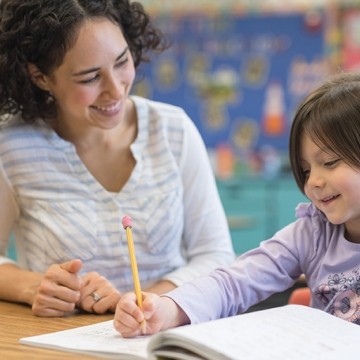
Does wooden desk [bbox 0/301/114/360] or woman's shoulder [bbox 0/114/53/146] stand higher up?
woman's shoulder [bbox 0/114/53/146]

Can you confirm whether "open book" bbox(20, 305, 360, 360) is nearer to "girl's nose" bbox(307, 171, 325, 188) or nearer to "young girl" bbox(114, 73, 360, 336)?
"young girl" bbox(114, 73, 360, 336)

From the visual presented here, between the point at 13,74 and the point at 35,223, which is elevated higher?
the point at 13,74

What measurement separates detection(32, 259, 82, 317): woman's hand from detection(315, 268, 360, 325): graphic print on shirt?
38 cm

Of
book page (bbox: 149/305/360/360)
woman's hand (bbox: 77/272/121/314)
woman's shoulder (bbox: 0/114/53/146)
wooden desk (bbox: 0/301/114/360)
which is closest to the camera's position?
book page (bbox: 149/305/360/360)

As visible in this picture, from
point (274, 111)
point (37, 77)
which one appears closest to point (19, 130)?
point (37, 77)

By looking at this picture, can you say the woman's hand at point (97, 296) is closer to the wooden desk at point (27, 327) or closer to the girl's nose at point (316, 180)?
the wooden desk at point (27, 327)

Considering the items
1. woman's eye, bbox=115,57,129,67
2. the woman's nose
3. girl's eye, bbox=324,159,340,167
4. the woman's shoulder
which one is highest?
woman's eye, bbox=115,57,129,67

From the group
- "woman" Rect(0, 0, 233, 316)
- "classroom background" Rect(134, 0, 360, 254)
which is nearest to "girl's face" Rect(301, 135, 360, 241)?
"woman" Rect(0, 0, 233, 316)

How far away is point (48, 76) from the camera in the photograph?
5.08ft

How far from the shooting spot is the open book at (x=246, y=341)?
881 mm

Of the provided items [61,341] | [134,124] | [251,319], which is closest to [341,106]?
[251,319]

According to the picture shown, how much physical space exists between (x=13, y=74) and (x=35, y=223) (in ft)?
0.94

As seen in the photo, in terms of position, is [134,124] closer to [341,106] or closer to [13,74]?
[13,74]

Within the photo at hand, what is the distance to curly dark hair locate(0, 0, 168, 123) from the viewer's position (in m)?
1.48
